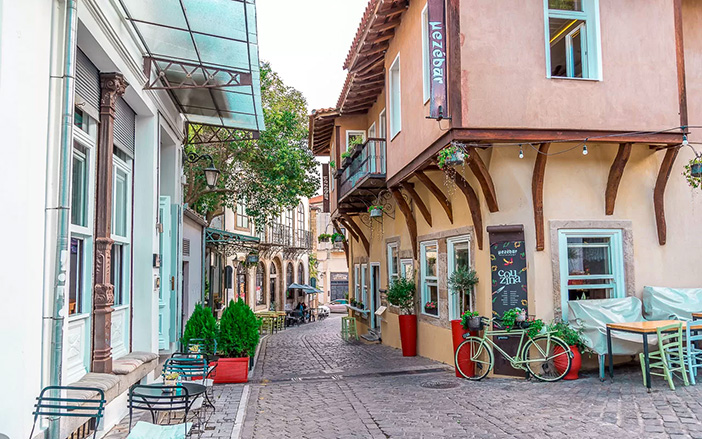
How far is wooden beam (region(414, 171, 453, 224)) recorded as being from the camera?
33.1ft

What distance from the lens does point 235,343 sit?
9.45 meters

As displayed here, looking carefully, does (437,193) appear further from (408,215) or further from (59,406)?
(59,406)

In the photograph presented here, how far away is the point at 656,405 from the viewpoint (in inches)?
256

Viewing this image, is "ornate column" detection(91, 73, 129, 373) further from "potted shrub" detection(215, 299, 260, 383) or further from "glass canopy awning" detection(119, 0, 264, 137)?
"potted shrub" detection(215, 299, 260, 383)

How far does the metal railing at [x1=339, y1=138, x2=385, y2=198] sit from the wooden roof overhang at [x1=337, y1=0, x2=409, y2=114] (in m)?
1.75

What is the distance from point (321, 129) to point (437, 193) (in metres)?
9.23

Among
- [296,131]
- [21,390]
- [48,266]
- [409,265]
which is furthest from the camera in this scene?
[296,131]

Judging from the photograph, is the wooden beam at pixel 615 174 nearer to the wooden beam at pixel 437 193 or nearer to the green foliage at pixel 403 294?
the wooden beam at pixel 437 193

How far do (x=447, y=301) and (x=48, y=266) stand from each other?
7529mm

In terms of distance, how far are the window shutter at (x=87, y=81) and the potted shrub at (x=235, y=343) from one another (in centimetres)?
429

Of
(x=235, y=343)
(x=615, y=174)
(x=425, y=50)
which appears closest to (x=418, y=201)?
(x=425, y=50)

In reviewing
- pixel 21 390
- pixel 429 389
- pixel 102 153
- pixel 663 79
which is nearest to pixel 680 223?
pixel 663 79

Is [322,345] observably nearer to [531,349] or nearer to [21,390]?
[531,349]

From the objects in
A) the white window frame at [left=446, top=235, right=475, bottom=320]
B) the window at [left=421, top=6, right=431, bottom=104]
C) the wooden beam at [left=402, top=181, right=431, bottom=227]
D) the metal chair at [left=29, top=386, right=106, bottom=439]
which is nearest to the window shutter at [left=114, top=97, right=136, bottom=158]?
the metal chair at [left=29, top=386, right=106, bottom=439]
